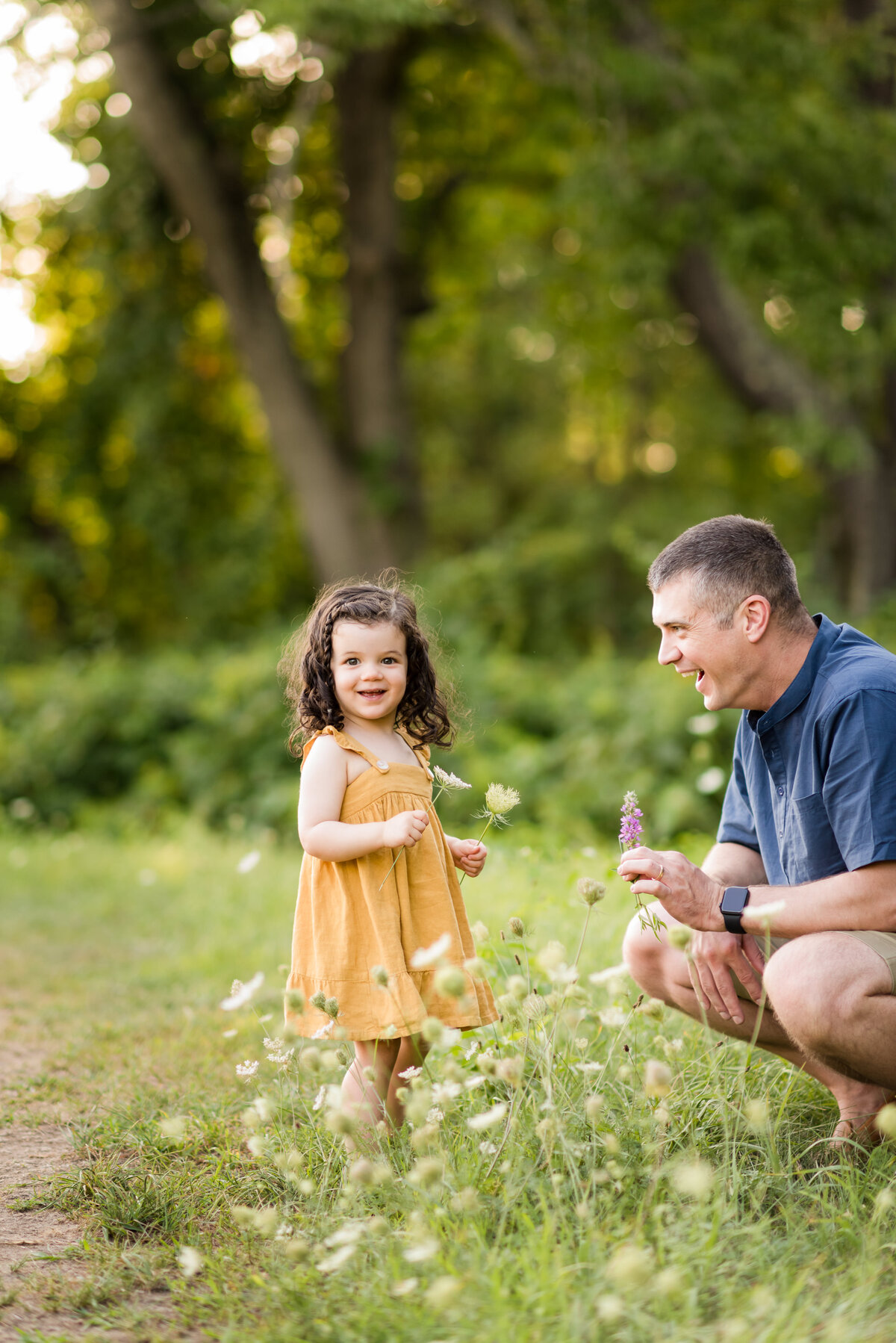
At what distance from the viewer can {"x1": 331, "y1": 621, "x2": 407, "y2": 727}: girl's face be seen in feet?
9.00

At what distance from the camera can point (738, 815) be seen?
3037 mm

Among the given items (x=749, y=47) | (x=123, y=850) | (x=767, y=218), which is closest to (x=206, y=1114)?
(x=123, y=850)

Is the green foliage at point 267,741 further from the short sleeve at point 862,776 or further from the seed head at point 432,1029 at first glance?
the seed head at point 432,1029

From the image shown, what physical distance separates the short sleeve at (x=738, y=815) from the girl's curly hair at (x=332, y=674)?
2.49ft

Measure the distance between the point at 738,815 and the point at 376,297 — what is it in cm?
972

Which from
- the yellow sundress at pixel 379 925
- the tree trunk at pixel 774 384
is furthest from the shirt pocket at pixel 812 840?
the tree trunk at pixel 774 384

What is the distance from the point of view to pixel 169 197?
37.6 feet

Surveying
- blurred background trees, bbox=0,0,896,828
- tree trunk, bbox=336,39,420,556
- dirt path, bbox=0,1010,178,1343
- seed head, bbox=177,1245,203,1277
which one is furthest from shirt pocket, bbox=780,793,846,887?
tree trunk, bbox=336,39,420,556

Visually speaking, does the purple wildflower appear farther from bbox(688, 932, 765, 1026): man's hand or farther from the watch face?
bbox(688, 932, 765, 1026): man's hand

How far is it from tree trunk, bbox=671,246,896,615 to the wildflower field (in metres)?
6.99

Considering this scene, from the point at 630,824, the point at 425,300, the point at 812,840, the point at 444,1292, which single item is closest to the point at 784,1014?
the point at 812,840

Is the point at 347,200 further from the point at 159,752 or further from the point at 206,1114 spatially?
the point at 206,1114

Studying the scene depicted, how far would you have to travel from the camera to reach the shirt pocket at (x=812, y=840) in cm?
261

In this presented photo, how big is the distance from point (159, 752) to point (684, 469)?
11649 mm
